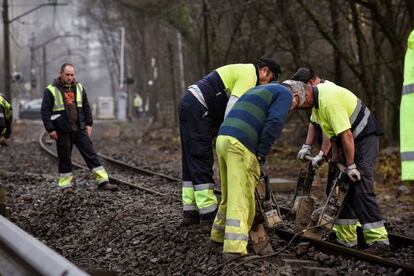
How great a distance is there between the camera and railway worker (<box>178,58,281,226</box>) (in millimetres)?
6562

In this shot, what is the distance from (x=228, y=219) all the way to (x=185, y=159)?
1.36 meters

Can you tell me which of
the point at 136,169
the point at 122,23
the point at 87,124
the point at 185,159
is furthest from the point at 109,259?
the point at 122,23

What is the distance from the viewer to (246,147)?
Result: 18.4ft

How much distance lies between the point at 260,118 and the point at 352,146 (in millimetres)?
1052

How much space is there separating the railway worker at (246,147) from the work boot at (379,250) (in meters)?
1.32

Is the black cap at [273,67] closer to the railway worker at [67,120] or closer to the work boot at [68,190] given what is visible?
the railway worker at [67,120]

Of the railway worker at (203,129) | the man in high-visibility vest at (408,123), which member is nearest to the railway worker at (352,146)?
→ the railway worker at (203,129)

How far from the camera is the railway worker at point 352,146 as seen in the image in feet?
19.8

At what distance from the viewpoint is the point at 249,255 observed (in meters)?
5.59

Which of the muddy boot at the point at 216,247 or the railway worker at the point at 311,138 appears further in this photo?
the railway worker at the point at 311,138

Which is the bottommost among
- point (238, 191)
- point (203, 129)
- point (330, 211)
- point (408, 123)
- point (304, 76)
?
point (330, 211)

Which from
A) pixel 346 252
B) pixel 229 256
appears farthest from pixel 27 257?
pixel 346 252

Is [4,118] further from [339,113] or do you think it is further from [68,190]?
[339,113]

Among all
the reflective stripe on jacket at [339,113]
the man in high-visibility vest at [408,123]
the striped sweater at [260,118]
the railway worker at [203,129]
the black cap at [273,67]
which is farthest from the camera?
the railway worker at [203,129]
